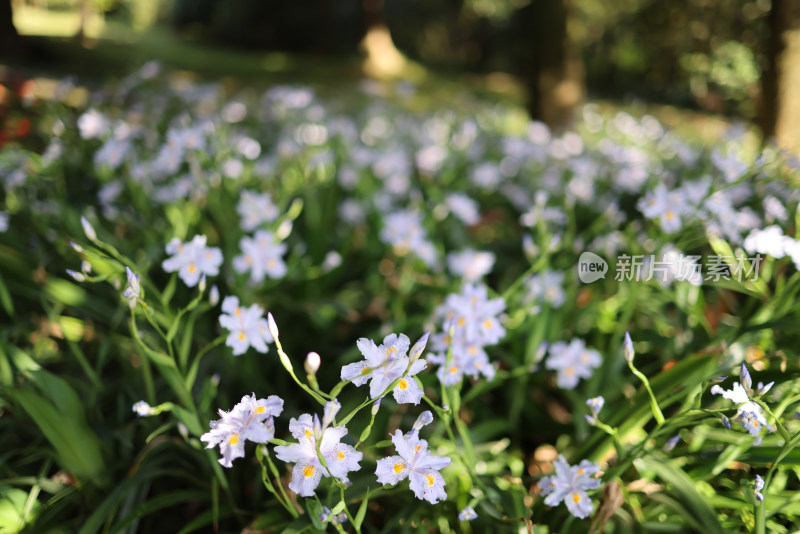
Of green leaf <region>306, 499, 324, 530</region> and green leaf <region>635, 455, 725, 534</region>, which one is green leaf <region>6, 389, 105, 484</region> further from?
green leaf <region>635, 455, 725, 534</region>

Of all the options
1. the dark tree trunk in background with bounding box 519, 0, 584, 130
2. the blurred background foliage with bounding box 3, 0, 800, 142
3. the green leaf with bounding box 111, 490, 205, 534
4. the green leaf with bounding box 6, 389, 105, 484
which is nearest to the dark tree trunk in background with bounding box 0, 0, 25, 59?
the blurred background foliage with bounding box 3, 0, 800, 142

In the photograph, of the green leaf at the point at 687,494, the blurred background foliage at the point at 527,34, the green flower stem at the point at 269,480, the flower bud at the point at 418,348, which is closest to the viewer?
the flower bud at the point at 418,348

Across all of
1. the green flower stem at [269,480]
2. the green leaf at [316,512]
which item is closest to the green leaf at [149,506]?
the green flower stem at [269,480]

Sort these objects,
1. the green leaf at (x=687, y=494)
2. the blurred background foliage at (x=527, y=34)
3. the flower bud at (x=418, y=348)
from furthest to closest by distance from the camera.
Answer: the blurred background foliage at (x=527, y=34), the green leaf at (x=687, y=494), the flower bud at (x=418, y=348)

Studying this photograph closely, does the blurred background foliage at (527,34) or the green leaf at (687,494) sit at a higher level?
the blurred background foliage at (527,34)

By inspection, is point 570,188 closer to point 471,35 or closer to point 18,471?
point 18,471

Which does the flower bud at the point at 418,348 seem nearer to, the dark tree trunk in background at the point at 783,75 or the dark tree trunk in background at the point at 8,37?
the dark tree trunk in background at the point at 783,75
